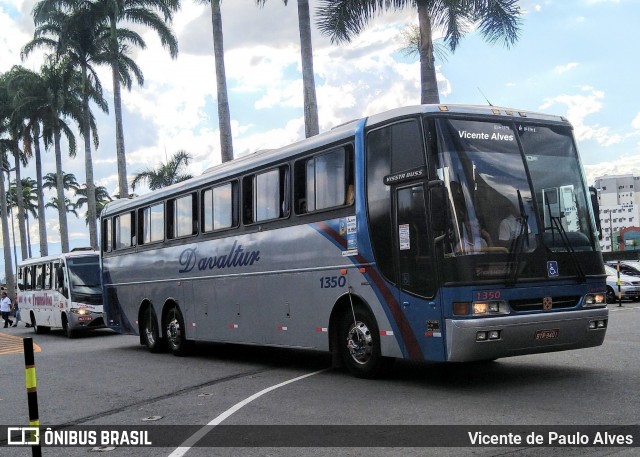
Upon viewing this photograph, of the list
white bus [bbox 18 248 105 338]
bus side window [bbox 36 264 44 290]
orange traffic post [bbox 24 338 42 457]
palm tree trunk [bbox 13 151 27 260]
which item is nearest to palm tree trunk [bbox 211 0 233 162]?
white bus [bbox 18 248 105 338]

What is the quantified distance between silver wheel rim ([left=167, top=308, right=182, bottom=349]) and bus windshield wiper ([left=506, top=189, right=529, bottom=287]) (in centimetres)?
898

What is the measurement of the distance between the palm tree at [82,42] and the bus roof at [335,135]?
2716 cm

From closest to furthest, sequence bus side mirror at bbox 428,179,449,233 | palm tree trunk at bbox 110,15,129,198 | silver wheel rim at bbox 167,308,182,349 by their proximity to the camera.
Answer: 1. bus side mirror at bbox 428,179,449,233
2. silver wheel rim at bbox 167,308,182,349
3. palm tree trunk at bbox 110,15,129,198

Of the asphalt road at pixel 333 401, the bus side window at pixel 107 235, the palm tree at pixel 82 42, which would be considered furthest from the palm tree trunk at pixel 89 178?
the asphalt road at pixel 333 401

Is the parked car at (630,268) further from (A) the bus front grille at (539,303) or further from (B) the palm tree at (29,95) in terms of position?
(B) the palm tree at (29,95)

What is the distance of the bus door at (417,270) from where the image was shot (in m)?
9.26

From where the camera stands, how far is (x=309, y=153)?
11805 mm

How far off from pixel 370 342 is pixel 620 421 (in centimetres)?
390

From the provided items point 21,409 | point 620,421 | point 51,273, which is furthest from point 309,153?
point 51,273

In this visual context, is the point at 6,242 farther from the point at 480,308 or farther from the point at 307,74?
the point at 480,308

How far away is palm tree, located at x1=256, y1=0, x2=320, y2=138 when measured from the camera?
24.0 m

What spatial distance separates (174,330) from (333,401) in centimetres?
807

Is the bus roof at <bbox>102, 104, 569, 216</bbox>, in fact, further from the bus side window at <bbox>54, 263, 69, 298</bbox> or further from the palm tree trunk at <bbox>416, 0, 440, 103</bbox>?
the bus side window at <bbox>54, 263, 69, 298</bbox>

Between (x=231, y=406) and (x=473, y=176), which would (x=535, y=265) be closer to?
(x=473, y=176)
